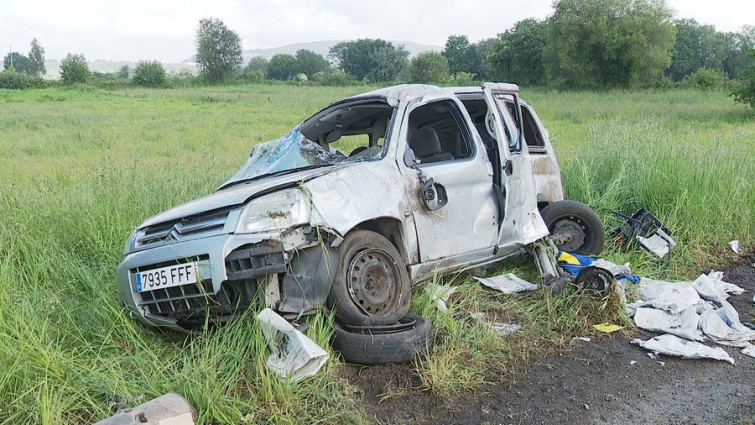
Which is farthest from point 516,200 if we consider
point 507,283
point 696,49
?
point 696,49

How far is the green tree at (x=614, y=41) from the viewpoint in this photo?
45938 millimetres

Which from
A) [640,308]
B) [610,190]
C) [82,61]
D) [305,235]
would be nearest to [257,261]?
[305,235]

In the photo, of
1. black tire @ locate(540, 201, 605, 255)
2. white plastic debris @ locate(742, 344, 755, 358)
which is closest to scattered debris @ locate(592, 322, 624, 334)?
white plastic debris @ locate(742, 344, 755, 358)

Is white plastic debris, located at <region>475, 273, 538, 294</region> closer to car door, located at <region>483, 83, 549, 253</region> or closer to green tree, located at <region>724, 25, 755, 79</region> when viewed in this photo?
car door, located at <region>483, 83, 549, 253</region>

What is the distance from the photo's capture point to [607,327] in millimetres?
4672

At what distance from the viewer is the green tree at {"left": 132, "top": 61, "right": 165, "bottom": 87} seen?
7125cm

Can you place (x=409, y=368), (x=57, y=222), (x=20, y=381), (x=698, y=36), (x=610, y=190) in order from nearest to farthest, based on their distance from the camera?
1. (x=20, y=381)
2. (x=409, y=368)
3. (x=57, y=222)
4. (x=610, y=190)
5. (x=698, y=36)

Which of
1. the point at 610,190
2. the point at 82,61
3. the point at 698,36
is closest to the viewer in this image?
the point at 610,190

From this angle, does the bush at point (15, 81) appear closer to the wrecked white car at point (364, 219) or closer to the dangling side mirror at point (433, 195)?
the wrecked white car at point (364, 219)

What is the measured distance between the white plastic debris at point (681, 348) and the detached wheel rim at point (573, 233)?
1517 mm

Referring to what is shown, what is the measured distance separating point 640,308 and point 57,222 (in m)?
5.05

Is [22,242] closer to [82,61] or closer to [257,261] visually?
[257,261]

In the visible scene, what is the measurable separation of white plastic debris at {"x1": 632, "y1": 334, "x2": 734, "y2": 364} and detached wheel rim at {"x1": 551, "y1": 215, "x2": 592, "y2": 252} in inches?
59.7

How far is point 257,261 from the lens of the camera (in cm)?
357
